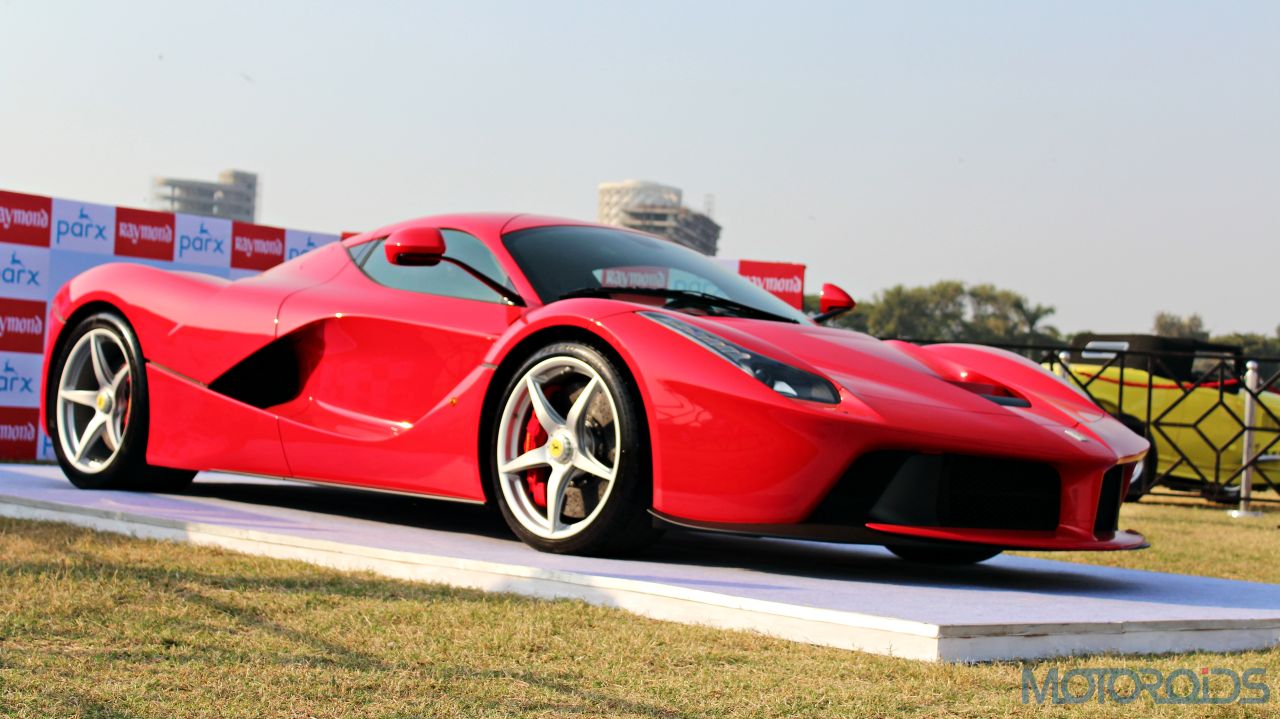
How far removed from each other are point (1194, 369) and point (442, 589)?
11567 mm

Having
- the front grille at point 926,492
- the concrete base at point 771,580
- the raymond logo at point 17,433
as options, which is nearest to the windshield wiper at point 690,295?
the concrete base at point 771,580

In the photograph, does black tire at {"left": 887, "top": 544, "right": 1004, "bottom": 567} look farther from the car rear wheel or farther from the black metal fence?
the black metal fence

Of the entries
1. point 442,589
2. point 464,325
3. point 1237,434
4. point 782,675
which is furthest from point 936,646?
point 1237,434

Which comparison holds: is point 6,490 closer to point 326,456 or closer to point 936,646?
point 326,456

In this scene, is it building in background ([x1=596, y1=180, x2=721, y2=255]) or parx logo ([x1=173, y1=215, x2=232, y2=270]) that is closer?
parx logo ([x1=173, y1=215, x2=232, y2=270])

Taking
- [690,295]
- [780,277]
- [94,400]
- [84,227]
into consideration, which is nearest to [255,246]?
[84,227]

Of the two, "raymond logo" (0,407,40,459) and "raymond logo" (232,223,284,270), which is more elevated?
"raymond logo" (232,223,284,270)

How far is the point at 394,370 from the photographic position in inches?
202

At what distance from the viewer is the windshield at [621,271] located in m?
5.02

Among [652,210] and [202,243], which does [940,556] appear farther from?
[652,210]

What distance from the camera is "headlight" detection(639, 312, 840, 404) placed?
4098 mm

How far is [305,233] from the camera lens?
A: 42.6 feet

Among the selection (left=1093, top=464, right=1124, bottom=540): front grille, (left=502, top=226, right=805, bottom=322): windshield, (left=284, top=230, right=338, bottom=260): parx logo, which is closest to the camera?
(left=1093, top=464, right=1124, bottom=540): front grille

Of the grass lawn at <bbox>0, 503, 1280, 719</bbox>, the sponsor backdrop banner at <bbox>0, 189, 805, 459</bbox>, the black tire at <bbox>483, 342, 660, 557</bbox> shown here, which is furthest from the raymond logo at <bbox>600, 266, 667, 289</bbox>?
the sponsor backdrop banner at <bbox>0, 189, 805, 459</bbox>
